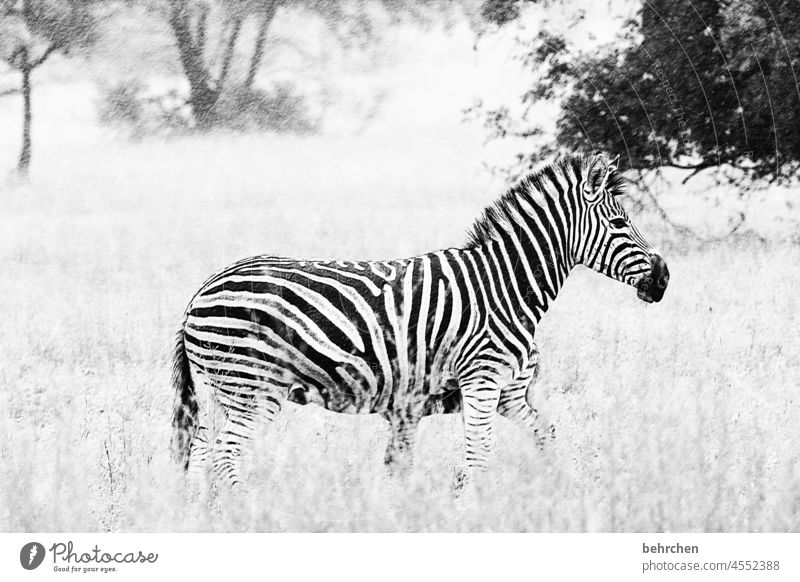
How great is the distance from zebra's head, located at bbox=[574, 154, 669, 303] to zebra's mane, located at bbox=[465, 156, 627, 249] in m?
0.07

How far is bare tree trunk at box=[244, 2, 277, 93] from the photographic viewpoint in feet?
28.4

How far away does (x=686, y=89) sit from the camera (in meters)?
9.18

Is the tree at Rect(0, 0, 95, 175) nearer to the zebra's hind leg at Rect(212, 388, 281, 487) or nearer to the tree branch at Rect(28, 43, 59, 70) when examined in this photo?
the tree branch at Rect(28, 43, 59, 70)

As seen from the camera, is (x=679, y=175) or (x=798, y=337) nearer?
(x=798, y=337)

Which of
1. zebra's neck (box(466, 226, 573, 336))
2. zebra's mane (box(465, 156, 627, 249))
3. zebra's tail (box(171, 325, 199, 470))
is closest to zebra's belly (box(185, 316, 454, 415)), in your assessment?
zebra's tail (box(171, 325, 199, 470))

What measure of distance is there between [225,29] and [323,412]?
395 centimetres

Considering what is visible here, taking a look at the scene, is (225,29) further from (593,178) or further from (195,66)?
(593,178)

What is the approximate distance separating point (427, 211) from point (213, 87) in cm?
236

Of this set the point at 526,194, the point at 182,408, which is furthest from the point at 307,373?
the point at 526,194

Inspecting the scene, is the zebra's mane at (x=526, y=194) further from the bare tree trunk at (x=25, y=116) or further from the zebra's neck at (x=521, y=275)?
the bare tree trunk at (x=25, y=116)

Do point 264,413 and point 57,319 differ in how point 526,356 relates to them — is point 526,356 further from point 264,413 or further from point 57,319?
point 57,319

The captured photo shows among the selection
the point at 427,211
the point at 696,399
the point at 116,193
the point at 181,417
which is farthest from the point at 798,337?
the point at 116,193

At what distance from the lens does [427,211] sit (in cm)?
856
